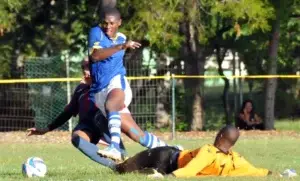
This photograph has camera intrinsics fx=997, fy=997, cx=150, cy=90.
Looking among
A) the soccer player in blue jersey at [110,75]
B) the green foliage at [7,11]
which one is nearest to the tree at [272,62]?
the green foliage at [7,11]

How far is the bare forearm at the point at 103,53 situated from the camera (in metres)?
11.1

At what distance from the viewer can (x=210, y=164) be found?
10.8 meters

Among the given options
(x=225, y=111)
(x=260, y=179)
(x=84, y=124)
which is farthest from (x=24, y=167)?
(x=225, y=111)

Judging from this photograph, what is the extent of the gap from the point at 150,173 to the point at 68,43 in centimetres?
2365

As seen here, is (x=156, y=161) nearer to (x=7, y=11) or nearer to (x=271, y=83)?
(x=7, y=11)

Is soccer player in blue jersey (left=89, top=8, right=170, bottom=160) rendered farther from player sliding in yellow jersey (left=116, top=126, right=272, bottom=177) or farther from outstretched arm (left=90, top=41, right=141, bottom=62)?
player sliding in yellow jersey (left=116, top=126, right=272, bottom=177)

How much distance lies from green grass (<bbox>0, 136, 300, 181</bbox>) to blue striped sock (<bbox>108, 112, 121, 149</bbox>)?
40cm

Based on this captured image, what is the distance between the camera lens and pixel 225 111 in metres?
32.2

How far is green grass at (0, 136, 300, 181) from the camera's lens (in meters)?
11.6

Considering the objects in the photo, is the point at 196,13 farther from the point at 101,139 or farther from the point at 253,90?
the point at 101,139

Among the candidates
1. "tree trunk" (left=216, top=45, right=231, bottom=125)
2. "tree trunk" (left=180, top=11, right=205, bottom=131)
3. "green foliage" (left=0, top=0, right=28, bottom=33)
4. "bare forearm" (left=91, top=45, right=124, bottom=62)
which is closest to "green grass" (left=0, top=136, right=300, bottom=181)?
"bare forearm" (left=91, top=45, right=124, bottom=62)

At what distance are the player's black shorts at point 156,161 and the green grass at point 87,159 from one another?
9.0 inches

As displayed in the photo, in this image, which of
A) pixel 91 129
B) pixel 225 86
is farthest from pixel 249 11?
pixel 91 129

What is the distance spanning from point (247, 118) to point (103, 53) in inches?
600
